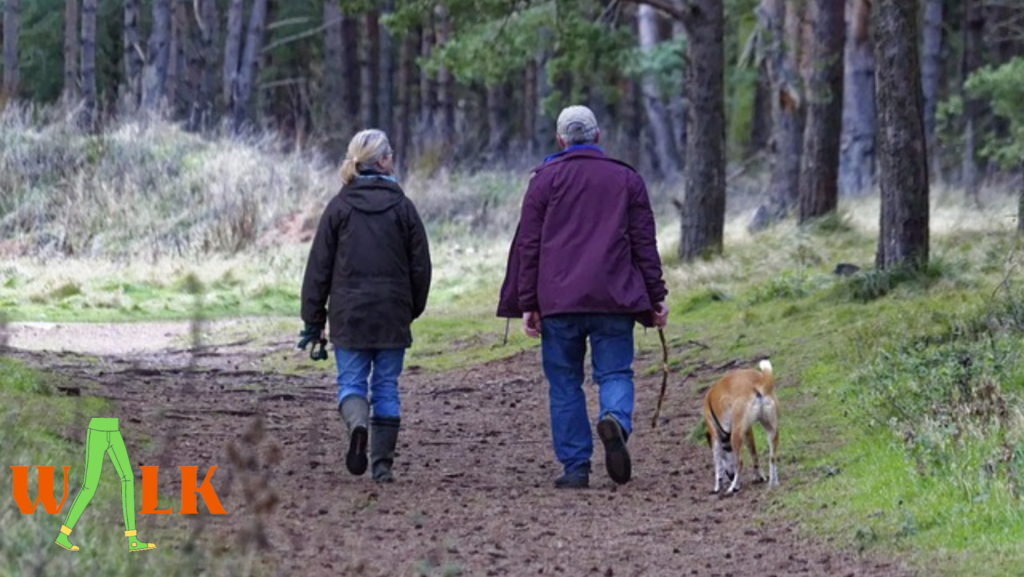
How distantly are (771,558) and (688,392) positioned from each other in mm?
5832

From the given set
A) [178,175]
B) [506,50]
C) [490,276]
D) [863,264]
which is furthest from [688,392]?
[178,175]

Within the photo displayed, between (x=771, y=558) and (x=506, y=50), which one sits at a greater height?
(x=506, y=50)

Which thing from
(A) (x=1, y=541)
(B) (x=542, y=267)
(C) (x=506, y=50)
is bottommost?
(A) (x=1, y=541)

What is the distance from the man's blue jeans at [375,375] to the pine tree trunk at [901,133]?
22.3 feet

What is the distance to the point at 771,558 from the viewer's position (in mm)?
7848

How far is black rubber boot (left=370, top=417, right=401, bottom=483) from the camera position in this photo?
993 centimetres

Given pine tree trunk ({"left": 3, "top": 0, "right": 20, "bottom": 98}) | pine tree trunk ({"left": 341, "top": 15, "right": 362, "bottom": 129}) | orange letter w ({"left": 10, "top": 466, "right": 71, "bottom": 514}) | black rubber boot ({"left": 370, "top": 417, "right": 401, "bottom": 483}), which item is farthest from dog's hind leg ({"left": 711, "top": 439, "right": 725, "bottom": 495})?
pine tree trunk ({"left": 341, "top": 15, "right": 362, "bottom": 129})

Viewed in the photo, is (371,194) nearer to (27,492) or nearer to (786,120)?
(27,492)

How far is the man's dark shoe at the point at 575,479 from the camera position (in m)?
9.91

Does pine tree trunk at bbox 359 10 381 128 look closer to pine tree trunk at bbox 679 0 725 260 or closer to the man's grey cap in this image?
pine tree trunk at bbox 679 0 725 260

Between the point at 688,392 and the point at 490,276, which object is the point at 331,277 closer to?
the point at 688,392

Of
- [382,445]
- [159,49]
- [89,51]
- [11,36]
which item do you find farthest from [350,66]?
[382,445]

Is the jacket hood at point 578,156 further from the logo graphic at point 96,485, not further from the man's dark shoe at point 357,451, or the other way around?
the logo graphic at point 96,485

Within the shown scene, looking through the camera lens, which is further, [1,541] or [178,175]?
[178,175]
